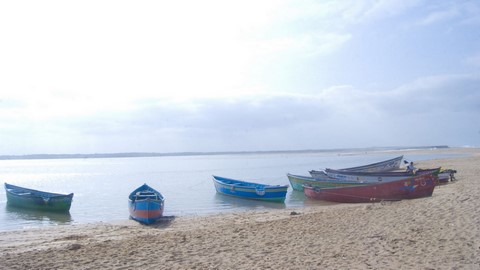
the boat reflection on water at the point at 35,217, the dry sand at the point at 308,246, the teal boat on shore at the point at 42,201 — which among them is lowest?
the boat reflection on water at the point at 35,217

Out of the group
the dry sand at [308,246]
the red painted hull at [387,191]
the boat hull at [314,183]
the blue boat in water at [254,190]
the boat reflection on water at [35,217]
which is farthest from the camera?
the boat hull at [314,183]

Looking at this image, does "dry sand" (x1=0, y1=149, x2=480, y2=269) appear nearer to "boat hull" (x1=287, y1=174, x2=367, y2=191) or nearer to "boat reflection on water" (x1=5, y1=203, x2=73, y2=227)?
"boat reflection on water" (x1=5, y1=203, x2=73, y2=227)

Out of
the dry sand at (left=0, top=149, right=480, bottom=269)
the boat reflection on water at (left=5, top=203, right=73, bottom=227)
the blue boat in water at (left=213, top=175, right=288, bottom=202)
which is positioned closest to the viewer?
the dry sand at (left=0, top=149, right=480, bottom=269)

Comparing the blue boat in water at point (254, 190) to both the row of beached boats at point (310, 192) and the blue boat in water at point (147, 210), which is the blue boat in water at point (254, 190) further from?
the blue boat in water at point (147, 210)

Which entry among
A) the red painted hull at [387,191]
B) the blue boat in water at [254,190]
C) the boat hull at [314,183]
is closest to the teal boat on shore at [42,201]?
the blue boat in water at [254,190]

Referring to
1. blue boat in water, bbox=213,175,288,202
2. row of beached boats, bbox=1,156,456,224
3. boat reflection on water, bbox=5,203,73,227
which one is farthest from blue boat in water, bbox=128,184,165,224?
blue boat in water, bbox=213,175,288,202

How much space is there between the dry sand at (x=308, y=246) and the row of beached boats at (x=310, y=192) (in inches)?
163

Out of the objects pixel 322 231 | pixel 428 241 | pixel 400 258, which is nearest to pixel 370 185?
pixel 322 231

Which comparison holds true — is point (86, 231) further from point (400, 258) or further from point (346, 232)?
→ point (400, 258)

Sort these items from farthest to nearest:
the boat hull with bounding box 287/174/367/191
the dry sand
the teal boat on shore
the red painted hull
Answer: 1. the boat hull with bounding box 287/174/367/191
2. the teal boat on shore
3. the red painted hull
4. the dry sand

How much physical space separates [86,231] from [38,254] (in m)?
5.47

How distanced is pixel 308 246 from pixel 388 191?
1100 centimetres

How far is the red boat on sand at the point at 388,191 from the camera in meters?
17.5

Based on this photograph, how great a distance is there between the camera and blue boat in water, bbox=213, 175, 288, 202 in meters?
22.6
